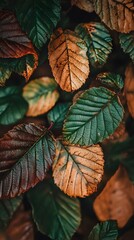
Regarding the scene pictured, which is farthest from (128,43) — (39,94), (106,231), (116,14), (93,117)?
(106,231)

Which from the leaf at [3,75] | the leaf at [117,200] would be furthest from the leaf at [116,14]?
the leaf at [117,200]

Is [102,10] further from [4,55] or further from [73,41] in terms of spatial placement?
[4,55]

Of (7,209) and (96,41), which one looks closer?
(96,41)

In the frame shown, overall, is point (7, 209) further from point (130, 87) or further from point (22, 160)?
point (130, 87)

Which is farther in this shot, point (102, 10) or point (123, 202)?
point (123, 202)

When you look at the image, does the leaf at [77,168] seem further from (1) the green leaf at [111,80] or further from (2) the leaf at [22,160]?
(1) the green leaf at [111,80]

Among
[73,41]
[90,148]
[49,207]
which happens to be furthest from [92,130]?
[49,207]

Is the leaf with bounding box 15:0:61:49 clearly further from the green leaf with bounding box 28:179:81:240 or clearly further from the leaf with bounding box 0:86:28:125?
the green leaf with bounding box 28:179:81:240
